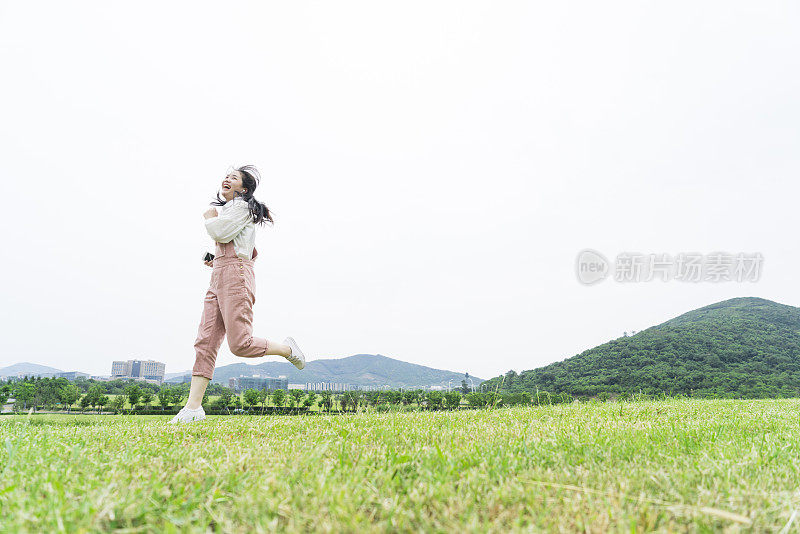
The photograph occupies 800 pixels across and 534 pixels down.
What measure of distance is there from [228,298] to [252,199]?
1.35 meters

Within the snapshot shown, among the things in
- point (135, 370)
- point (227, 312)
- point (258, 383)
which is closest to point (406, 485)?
point (227, 312)

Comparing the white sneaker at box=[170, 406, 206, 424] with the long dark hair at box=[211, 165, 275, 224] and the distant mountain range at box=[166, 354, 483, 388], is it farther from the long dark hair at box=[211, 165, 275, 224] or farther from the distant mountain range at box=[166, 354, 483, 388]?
the distant mountain range at box=[166, 354, 483, 388]

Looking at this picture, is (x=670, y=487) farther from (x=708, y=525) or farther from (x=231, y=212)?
(x=231, y=212)

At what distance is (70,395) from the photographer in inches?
2482

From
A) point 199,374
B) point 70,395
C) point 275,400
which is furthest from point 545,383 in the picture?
point 70,395

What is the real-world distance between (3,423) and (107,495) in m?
3.75

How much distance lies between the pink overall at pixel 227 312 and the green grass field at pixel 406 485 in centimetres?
208

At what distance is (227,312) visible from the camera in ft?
15.8

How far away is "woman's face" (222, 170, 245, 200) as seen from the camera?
5.43 metres

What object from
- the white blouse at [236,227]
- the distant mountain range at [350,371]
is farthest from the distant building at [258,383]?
the white blouse at [236,227]

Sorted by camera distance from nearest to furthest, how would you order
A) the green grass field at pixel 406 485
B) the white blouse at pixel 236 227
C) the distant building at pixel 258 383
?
the green grass field at pixel 406 485 → the white blouse at pixel 236 227 → the distant building at pixel 258 383

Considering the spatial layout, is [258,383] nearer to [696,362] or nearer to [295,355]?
[696,362]

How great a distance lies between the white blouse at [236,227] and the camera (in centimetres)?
484

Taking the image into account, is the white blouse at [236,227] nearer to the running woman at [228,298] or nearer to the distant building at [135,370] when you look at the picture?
the running woman at [228,298]
